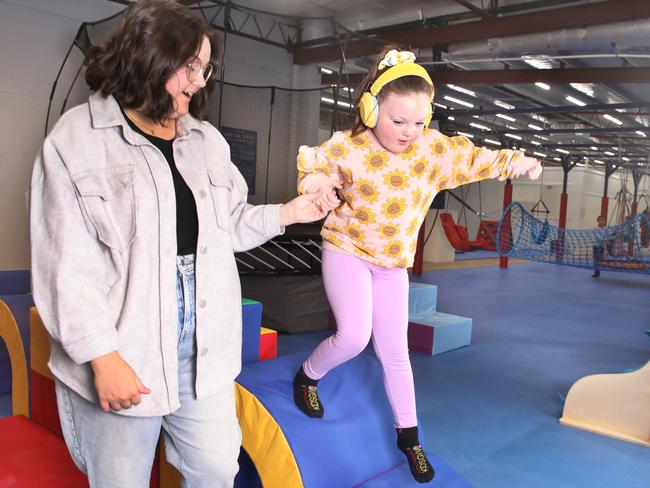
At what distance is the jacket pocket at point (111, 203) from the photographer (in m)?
1.09

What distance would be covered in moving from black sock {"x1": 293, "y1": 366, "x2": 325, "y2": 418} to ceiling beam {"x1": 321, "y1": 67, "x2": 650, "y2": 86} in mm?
4666

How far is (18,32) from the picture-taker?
Result: 554 cm

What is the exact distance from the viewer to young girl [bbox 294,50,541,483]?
1.84 meters

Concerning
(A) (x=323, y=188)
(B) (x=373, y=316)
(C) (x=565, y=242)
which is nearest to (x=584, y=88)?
(C) (x=565, y=242)

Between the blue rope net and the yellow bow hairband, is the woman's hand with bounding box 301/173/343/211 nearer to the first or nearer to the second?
the yellow bow hairband

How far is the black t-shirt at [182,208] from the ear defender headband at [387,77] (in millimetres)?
730

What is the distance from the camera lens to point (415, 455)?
1917mm

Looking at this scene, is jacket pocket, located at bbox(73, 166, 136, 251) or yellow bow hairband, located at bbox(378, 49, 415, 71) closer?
jacket pocket, located at bbox(73, 166, 136, 251)

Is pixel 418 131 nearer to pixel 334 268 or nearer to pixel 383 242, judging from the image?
pixel 383 242

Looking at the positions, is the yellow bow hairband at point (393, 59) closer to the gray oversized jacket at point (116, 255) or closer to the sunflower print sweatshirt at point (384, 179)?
the sunflower print sweatshirt at point (384, 179)

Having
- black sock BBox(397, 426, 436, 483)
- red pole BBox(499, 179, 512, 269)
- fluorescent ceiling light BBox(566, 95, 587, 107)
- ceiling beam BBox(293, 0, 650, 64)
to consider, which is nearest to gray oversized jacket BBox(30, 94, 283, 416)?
black sock BBox(397, 426, 436, 483)

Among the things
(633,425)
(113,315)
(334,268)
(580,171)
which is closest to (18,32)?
(334,268)

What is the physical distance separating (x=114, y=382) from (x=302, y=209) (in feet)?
2.05

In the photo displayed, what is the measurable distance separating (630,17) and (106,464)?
5.64 meters
